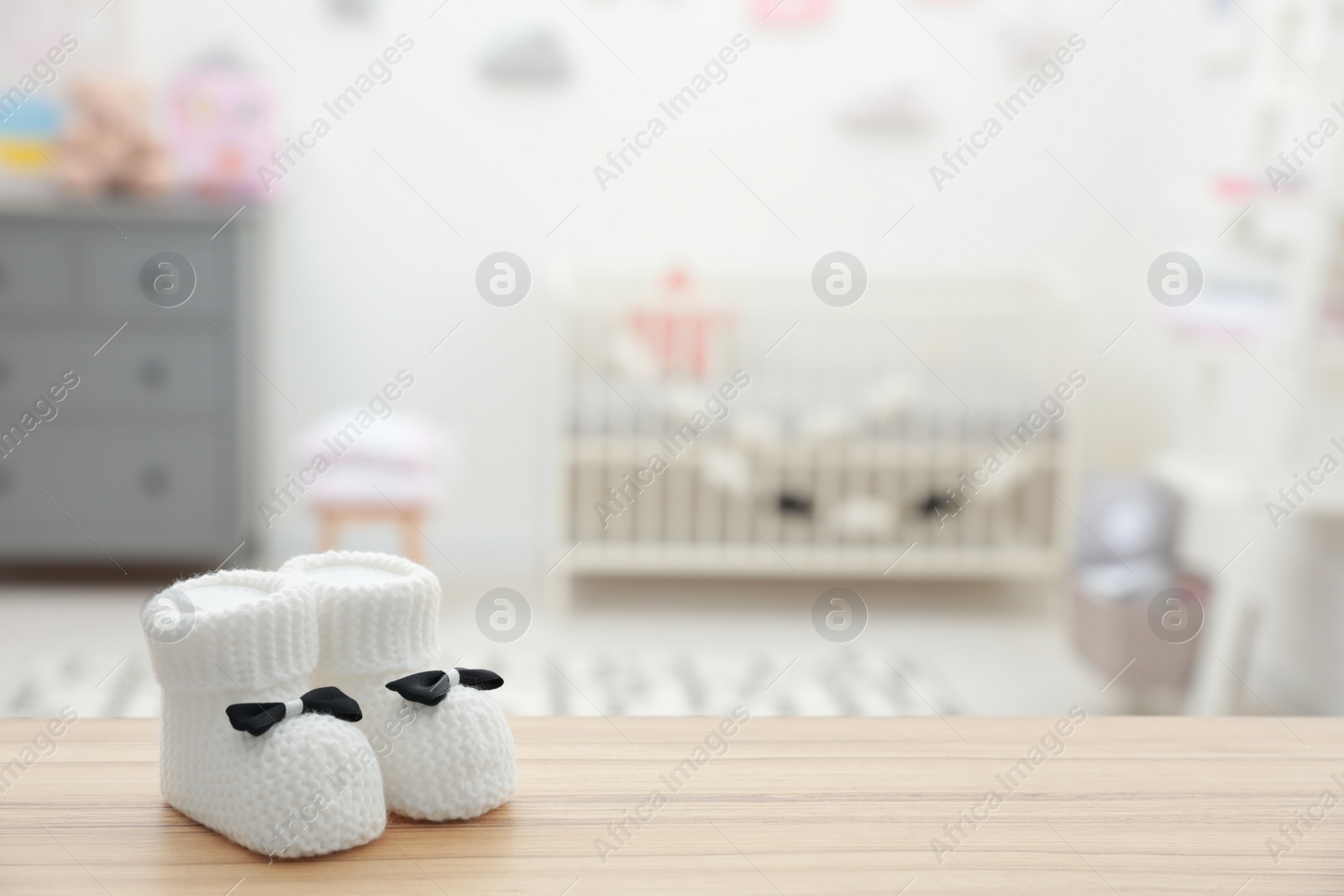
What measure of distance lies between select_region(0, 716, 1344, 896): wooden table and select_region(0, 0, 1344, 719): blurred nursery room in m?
1.58

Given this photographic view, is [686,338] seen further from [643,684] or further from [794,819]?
[794,819]

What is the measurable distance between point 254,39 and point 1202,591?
9.15 ft

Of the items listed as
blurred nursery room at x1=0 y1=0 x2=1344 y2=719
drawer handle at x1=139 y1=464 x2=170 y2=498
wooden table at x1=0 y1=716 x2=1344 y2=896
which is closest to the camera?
wooden table at x1=0 y1=716 x2=1344 y2=896

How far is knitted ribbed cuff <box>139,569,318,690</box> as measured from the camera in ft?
2.25

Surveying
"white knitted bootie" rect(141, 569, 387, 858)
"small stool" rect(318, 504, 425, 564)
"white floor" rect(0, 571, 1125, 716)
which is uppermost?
"white knitted bootie" rect(141, 569, 387, 858)

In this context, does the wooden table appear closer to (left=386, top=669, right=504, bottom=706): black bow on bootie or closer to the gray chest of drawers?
(left=386, top=669, right=504, bottom=706): black bow on bootie

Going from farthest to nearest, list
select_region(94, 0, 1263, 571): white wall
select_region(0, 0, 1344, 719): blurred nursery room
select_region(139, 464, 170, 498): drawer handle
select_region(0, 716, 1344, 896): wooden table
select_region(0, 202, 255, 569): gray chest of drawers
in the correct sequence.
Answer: select_region(94, 0, 1263, 571): white wall
select_region(139, 464, 170, 498): drawer handle
select_region(0, 202, 255, 569): gray chest of drawers
select_region(0, 0, 1344, 719): blurred nursery room
select_region(0, 716, 1344, 896): wooden table

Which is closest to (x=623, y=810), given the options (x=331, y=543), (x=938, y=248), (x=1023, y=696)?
(x=1023, y=696)

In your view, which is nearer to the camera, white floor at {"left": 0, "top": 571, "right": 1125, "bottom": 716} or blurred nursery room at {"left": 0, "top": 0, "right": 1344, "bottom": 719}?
white floor at {"left": 0, "top": 571, "right": 1125, "bottom": 716}

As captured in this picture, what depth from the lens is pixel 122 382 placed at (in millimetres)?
3104

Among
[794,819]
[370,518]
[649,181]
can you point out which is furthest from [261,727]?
[649,181]

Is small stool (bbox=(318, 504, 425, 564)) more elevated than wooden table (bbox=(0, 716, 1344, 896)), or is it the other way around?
wooden table (bbox=(0, 716, 1344, 896))

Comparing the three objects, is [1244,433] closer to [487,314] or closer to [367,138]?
[487,314]

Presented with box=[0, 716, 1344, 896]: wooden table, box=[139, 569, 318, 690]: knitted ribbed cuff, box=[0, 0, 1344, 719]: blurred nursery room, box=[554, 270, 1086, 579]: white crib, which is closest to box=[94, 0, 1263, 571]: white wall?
box=[0, 0, 1344, 719]: blurred nursery room
